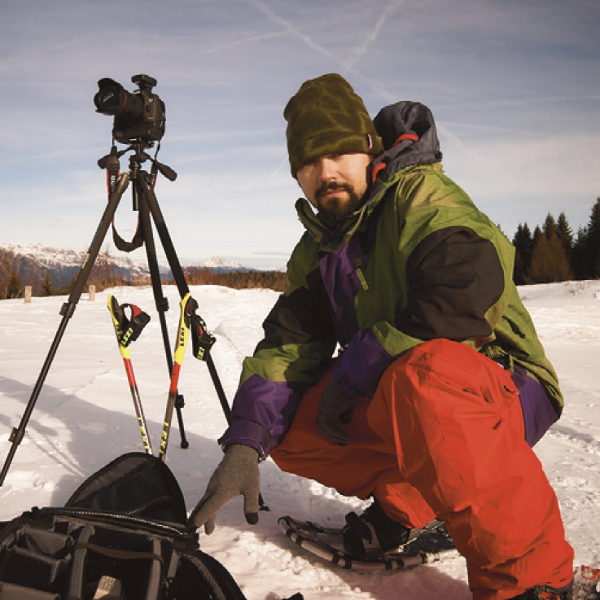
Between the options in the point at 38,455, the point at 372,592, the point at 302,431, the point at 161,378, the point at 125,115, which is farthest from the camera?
the point at 161,378

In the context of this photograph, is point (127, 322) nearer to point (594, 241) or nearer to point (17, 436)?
point (17, 436)

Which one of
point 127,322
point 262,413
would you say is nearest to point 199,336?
point 127,322

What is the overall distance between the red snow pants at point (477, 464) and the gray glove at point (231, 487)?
0.47 meters

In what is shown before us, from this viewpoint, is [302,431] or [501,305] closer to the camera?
[501,305]

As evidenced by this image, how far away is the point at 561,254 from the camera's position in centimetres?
3744

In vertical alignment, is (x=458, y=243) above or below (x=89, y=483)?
above

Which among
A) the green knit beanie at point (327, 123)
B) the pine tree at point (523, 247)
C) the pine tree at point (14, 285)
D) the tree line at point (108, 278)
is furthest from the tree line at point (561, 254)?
the green knit beanie at point (327, 123)

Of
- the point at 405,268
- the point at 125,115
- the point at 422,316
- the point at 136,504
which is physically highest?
the point at 125,115

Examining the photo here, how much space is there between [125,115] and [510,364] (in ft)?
5.75

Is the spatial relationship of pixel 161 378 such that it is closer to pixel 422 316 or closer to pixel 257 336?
pixel 257 336

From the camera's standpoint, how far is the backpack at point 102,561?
3.31 ft

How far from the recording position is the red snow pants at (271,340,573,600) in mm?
1123

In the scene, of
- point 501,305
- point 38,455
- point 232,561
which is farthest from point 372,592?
point 38,455

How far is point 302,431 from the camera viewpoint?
1789 millimetres
